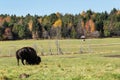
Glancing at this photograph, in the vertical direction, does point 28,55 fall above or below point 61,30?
below

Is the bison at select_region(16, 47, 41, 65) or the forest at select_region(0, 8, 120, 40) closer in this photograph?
the bison at select_region(16, 47, 41, 65)

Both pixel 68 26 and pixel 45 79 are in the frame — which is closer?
pixel 45 79

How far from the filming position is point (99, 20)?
199375 mm

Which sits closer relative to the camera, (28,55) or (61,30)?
(28,55)

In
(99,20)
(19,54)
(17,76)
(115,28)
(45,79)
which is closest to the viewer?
(45,79)

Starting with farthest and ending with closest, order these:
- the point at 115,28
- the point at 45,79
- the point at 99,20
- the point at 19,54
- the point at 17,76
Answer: the point at 99,20, the point at 115,28, the point at 19,54, the point at 17,76, the point at 45,79

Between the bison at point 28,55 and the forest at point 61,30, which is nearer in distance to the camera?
the bison at point 28,55

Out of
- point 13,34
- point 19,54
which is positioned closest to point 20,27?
point 13,34

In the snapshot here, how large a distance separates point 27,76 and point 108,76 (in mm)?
3544

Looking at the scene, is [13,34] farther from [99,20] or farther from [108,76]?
[108,76]

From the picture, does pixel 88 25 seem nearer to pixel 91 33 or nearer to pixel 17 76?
pixel 91 33

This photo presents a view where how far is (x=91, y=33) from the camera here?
194 meters

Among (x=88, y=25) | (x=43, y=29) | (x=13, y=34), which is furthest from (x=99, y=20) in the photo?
(x=13, y=34)

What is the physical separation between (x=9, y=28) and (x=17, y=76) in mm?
173956
